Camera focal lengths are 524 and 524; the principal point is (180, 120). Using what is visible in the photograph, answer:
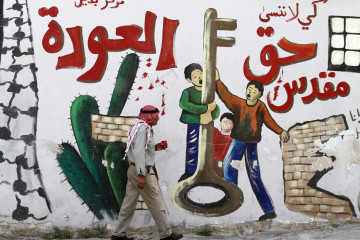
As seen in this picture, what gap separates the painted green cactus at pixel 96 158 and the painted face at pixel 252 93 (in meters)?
1.33

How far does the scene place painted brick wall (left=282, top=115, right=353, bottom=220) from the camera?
20.1ft

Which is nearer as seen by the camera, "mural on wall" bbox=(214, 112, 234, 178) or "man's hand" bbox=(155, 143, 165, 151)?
"man's hand" bbox=(155, 143, 165, 151)

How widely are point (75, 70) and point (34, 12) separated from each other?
2.70 ft


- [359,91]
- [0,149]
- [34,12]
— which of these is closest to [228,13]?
[359,91]

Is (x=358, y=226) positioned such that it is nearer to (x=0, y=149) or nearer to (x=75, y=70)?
(x=75, y=70)

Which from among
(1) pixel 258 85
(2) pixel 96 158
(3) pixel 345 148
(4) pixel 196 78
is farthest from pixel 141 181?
(3) pixel 345 148

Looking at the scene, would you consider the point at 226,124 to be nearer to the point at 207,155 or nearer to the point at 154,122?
the point at 207,155

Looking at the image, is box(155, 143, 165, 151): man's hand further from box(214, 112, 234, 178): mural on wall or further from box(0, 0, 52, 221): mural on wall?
box(0, 0, 52, 221): mural on wall

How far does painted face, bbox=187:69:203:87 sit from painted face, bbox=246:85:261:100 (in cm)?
56

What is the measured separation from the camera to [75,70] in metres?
6.03

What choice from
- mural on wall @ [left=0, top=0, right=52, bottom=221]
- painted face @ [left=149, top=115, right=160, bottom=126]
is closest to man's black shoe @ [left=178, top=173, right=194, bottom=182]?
painted face @ [left=149, top=115, right=160, bottom=126]

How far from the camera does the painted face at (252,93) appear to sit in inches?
241

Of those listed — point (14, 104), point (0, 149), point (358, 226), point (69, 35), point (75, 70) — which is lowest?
point (358, 226)

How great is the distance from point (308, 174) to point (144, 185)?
6.42 ft
